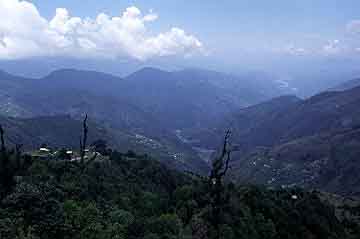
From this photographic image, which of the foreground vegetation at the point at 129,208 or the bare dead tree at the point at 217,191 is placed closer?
the foreground vegetation at the point at 129,208

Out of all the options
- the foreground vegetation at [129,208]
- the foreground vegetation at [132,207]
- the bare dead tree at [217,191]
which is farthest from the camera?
the bare dead tree at [217,191]

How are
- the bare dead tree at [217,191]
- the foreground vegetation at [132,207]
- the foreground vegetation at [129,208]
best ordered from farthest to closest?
the bare dead tree at [217,191]
the foreground vegetation at [132,207]
the foreground vegetation at [129,208]

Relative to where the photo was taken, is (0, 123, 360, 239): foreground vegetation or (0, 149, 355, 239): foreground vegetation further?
(0, 123, 360, 239): foreground vegetation

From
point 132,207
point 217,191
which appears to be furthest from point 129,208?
point 217,191

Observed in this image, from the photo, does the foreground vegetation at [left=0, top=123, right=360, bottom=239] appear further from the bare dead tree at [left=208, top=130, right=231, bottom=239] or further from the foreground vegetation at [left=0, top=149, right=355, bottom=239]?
the bare dead tree at [left=208, top=130, right=231, bottom=239]

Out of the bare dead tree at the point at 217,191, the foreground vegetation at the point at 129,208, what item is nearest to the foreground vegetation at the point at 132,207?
the foreground vegetation at the point at 129,208

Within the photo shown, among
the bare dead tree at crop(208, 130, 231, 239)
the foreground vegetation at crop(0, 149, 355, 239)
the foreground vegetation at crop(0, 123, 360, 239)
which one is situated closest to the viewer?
the foreground vegetation at crop(0, 149, 355, 239)

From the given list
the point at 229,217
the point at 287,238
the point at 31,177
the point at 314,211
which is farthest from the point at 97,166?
the point at 314,211

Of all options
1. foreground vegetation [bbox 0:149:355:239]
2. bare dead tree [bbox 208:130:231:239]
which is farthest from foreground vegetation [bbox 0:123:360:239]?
bare dead tree [bbox 208:130:231:239]

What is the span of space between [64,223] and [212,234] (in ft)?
78.0

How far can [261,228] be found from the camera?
69.9m

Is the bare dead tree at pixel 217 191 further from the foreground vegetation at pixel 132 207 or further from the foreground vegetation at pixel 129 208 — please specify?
the foreground vegetation at pixel 129 208

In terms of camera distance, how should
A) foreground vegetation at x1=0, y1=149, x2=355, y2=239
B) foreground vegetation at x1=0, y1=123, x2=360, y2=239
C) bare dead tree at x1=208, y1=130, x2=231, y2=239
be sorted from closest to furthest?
foreground vegetation at x1=0, y1=149, x2=355, y2=239
foreground vegetation at x1=0, y1=123, x2=360, y2=239
bare dead tree at x1=208, y1=130, x2=231, y2=239

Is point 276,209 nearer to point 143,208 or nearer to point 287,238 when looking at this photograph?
point 287,238
